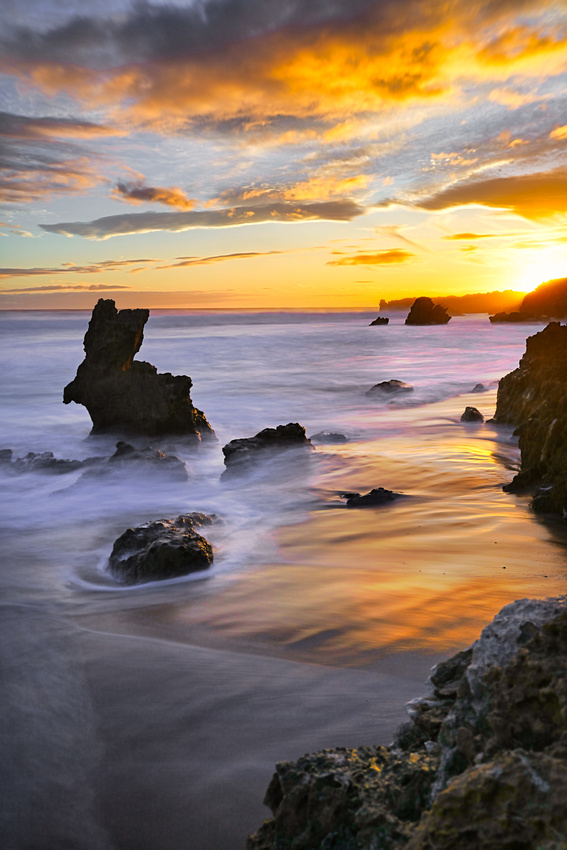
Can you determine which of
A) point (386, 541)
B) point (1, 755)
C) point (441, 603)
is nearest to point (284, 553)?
point (386, 541)

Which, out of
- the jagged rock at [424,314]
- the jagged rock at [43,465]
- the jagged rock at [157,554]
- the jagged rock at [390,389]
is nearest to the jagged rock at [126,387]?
the jagged rock at [43,465]

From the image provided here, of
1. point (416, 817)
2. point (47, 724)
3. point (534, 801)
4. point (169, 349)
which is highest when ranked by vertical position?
point (169, 349)

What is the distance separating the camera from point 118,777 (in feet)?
7.11

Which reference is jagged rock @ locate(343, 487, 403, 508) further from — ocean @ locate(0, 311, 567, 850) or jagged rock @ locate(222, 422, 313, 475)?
jagged rock @ locate(222, 422, 313, 475)

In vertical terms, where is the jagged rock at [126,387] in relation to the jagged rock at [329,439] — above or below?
above

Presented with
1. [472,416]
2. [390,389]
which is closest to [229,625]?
[472,416]

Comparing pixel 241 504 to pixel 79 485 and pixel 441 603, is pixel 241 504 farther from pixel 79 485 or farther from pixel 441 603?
pixel 441 603

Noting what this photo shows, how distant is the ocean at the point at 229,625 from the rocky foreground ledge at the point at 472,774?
0.60 m

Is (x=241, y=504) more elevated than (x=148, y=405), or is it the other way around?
(x=148, y=405)

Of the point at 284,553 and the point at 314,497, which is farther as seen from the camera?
the point at 314,497

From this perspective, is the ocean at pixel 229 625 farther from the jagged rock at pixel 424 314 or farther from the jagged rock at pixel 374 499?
the jagged rock at pixel 424 314

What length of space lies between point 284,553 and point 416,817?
351cm

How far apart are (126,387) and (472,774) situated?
33.4 feet

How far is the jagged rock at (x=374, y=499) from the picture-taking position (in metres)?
5.98
